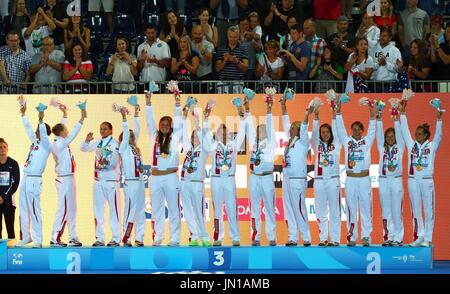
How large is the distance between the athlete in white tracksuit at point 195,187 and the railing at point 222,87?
124 cm

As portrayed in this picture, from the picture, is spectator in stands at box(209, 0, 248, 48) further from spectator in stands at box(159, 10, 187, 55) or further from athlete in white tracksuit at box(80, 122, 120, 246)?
athlete in white tracksuit at box(80, 122, 120, 246)

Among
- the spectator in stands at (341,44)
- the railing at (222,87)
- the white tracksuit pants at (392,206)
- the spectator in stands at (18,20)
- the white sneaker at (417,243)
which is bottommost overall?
the white sneaker at (417,243)

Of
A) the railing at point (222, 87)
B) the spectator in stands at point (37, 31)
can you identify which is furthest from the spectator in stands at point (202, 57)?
the spectator in stands at point (37, 31)

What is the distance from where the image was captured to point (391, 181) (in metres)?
23.6

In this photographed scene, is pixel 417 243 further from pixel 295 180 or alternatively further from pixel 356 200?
pixel 295 180

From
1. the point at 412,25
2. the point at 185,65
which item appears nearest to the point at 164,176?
the point at 185,65

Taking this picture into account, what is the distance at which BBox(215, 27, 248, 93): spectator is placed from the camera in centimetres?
2453

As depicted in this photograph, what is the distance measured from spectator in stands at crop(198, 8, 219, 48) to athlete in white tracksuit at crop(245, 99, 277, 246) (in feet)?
7.20

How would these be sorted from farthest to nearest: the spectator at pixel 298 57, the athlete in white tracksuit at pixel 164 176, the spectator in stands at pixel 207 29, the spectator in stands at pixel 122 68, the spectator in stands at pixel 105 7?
the spectator in stands at pixel 105 7
the spectator in stands at pixel 207 29
the spectator in stands at pixel 122 68
the spectator at pixel 298 57
the athlete in white tracksuit at pixel 164 176

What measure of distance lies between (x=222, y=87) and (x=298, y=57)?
126 cm

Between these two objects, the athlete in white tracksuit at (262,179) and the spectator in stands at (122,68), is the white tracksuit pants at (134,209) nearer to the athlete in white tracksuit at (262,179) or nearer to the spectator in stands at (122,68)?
the athlete in white tracksuit at (262,179)

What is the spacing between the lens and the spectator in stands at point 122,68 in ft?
81.1

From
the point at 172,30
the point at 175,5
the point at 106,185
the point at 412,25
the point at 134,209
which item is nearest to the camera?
the point at 106,185

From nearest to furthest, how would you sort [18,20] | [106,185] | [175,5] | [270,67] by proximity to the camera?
[106,185], [270,67], [18,20], [175,5]
